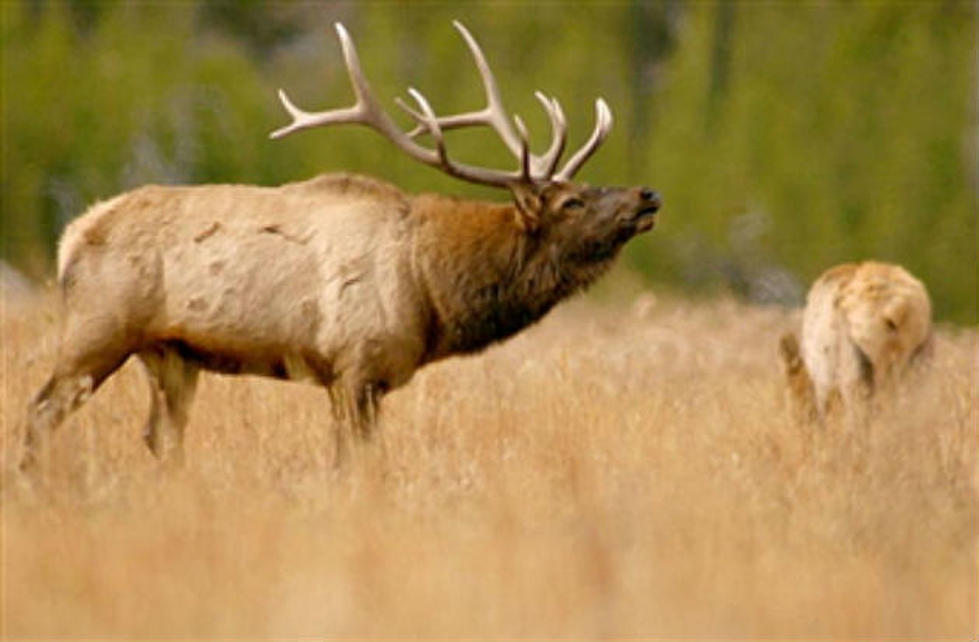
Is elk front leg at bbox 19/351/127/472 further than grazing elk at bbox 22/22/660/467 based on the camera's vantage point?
No

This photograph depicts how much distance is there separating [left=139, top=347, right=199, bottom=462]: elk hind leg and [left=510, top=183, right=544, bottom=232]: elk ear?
4.76ft

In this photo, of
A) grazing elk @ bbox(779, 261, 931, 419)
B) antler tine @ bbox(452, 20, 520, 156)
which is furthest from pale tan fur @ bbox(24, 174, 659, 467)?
grazing elk @ bbox(779, 261, 931, 419)

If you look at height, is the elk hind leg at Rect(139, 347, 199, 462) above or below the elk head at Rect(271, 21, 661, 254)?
below

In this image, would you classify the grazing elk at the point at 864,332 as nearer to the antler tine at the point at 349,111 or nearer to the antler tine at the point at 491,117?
the antler tine at the point at 491,117

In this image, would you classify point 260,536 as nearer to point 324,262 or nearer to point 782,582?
point 782,582

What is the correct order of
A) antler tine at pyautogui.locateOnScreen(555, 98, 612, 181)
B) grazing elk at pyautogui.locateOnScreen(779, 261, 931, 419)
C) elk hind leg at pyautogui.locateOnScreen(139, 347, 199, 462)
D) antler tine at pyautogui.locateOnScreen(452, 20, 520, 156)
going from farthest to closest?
1. grazing elk at pyautogui.locateOnScreen(779, 261, 931, 419)
2. antler tine at pyautogui.locateOnScreen(452, 20, 520, 156)
3. antler tine at pyautogui.locateOnScreen(555, 98, 612, 181)
4. elk hind leg at pyautogui.locateOnScreen(139, 347, 199, 462)

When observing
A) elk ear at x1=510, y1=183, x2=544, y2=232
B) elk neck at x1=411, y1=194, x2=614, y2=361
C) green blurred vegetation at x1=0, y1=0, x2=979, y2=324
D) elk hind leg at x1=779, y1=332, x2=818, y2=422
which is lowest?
green blurred vegetation at x1=0, y1=0, x2=979, y2=324

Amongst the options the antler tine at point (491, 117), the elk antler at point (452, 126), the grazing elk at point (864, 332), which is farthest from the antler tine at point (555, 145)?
the grazing elk at point (864, 332)

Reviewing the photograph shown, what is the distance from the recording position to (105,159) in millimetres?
29312

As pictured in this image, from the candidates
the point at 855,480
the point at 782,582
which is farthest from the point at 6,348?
the point at 782,582

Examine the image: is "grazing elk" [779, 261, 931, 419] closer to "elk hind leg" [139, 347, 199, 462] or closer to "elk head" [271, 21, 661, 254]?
"elk head" [271, 21, 661, 254]

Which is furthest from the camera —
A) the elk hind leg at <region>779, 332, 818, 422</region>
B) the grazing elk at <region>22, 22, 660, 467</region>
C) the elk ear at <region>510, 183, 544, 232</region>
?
the elk hind leg at <region>779, 332, 818, 422</region>

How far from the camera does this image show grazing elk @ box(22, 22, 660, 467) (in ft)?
30.7

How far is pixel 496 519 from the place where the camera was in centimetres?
744
